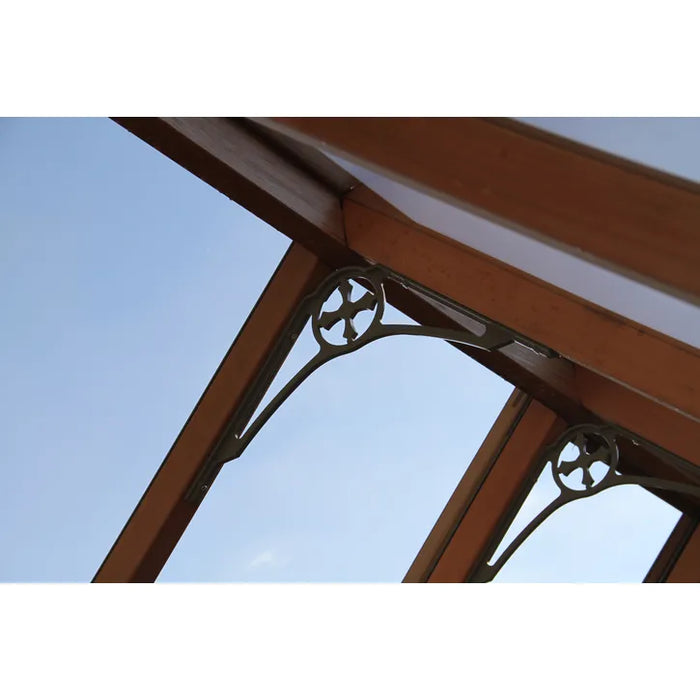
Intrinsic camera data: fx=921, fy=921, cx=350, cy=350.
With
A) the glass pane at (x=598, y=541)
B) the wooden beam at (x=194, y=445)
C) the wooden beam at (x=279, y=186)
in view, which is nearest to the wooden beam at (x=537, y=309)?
the wooden beam at (x=279, y=186)

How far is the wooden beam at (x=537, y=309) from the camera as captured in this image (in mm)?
2260

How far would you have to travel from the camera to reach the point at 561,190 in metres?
0.86

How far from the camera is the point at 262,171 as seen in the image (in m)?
2.70

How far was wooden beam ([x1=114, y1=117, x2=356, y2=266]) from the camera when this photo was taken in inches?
95.0

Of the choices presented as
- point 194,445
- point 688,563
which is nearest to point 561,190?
point 194,445

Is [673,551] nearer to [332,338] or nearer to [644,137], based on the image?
[332,338]

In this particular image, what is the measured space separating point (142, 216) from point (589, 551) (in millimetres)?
3072

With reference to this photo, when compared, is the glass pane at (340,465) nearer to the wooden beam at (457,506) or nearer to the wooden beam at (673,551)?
the wooden beam at (457,506)

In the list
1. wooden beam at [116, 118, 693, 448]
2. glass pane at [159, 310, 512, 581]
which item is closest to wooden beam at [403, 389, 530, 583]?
glass pane at [159, 310, 512, 581]

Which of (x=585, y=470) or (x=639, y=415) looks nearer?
(x=639, y=415)

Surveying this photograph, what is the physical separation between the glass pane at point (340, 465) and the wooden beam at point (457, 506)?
0.48 ft

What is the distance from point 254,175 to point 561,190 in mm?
1885
